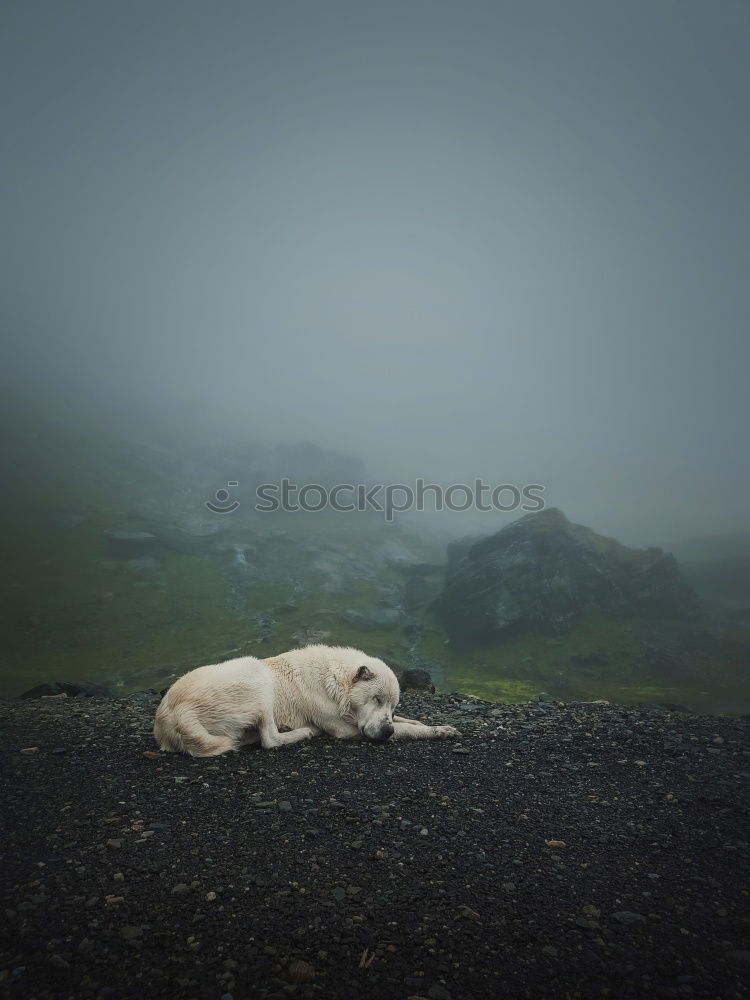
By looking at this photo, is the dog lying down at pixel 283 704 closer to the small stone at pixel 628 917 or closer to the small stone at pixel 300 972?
the small stone at pixel 300 972

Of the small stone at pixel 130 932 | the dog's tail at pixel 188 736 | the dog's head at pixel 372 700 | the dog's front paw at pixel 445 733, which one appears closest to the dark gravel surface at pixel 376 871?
the small stone at pixel 130 932

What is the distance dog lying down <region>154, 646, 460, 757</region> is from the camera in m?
8.33

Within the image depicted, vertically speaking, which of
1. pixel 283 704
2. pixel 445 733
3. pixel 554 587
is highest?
pixel 283 704

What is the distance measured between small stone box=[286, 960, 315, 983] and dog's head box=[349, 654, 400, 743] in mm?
5639

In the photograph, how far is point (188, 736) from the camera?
8.20 m

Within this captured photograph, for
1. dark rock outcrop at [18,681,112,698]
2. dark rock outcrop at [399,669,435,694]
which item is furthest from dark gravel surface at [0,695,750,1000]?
dark rock outcrop at [18,681,112,698]

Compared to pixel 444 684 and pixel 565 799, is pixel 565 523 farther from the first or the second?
pixel 565 799

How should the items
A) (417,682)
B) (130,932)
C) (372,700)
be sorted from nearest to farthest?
1. (130,932)
2. (372,700)
3. (417,682)

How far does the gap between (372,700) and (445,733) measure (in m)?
1.76

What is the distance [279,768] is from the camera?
313 inches

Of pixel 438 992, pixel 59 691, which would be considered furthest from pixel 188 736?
pixel 59 691

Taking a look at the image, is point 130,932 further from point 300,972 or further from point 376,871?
point 376,871

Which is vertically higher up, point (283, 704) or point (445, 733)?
point (283, 704)

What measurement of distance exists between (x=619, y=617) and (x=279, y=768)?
90490mm
